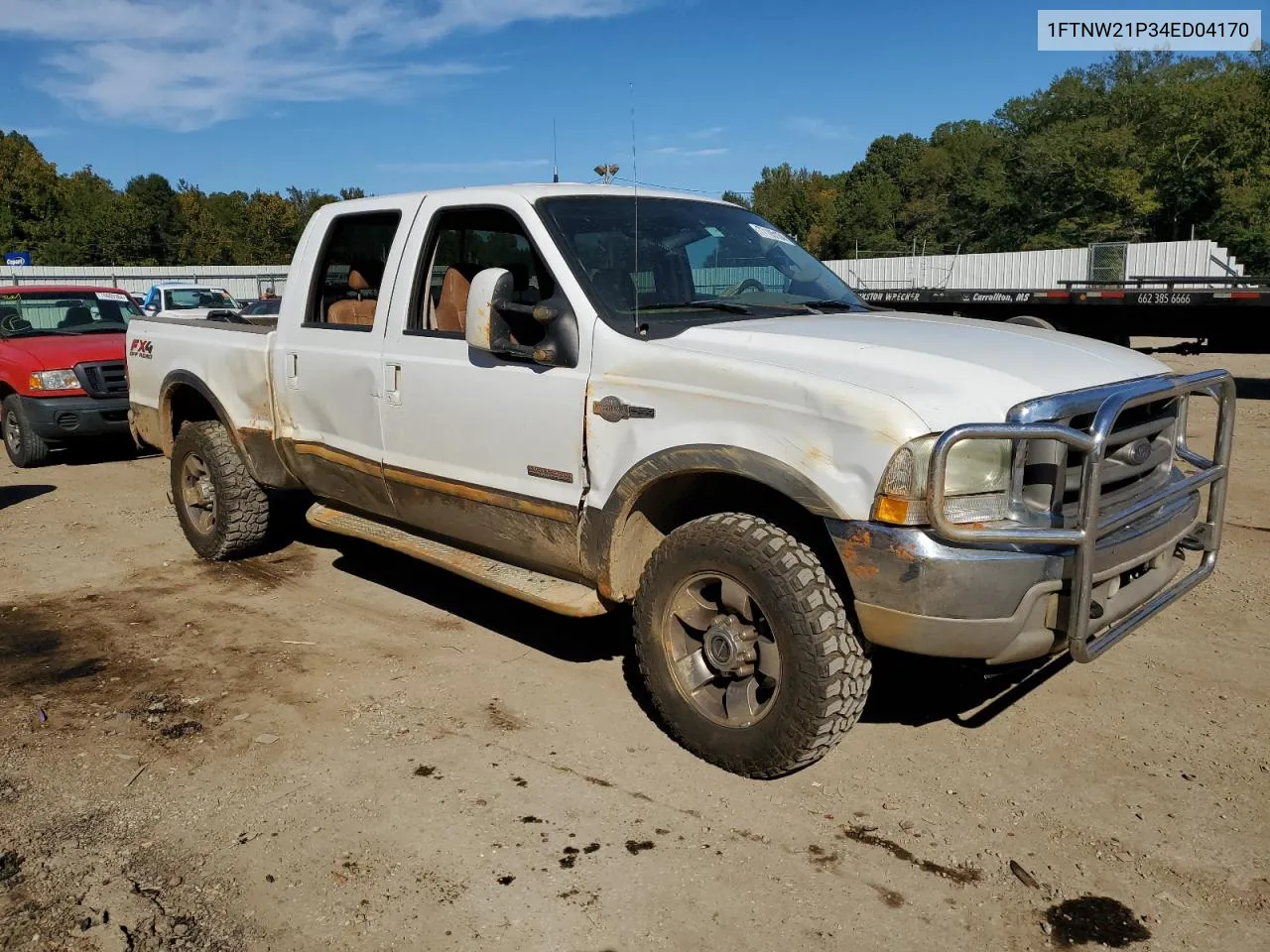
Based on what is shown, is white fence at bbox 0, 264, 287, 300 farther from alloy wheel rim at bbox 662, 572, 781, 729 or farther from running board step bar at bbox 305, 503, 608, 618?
alloy wheel rim at bbox 662, 572, 781, 729

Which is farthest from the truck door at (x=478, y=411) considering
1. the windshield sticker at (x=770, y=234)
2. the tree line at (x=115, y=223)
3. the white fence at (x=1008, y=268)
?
the tree line at (x=115, y=223)

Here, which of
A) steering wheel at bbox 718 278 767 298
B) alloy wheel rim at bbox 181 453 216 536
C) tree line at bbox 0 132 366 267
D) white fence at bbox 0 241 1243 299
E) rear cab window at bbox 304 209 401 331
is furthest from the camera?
tree line at bbox 0 132 366 267

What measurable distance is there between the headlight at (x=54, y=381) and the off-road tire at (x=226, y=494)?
4.14 meters

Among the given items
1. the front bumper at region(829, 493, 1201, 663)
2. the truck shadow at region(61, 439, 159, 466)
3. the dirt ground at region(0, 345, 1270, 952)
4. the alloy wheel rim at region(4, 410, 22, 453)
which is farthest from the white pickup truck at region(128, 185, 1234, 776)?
the truck shadow at region(61, 439, 159, 466)

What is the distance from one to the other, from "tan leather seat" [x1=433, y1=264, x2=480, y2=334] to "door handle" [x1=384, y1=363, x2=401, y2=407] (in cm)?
27

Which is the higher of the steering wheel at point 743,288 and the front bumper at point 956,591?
the steering wheel at point 743,288

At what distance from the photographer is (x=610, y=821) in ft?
11.2

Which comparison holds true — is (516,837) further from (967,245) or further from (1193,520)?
(967,245)

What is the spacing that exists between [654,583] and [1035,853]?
1.49 meters

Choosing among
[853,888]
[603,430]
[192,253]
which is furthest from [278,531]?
[192,253]

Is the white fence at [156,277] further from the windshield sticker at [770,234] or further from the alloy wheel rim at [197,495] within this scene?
the windshield sticker at [770,234]

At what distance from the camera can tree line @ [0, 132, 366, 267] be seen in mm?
79125

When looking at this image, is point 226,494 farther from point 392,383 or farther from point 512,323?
point 512,323

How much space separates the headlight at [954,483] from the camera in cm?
306
